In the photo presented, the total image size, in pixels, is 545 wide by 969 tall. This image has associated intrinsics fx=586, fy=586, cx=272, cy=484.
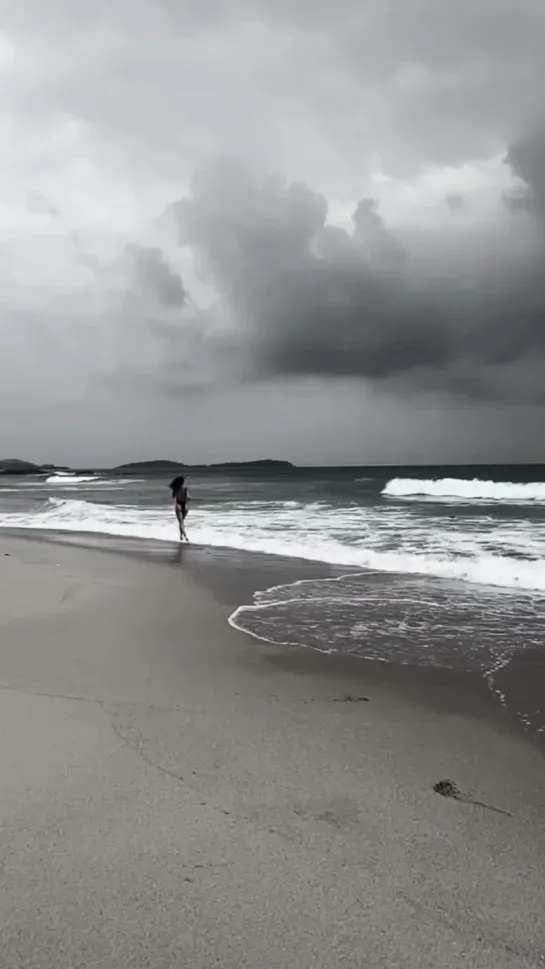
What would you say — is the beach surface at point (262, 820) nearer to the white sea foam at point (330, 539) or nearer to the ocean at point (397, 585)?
the ocean at point (397, 585)

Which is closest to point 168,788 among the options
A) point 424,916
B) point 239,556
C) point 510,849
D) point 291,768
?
point 291,768

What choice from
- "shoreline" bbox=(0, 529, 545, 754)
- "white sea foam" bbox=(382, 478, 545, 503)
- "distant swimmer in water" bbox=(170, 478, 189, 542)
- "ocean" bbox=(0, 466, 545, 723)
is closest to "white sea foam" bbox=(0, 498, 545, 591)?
"ocean" bbox=(0, 466, 545, 723)

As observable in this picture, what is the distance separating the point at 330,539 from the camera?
16.8 metres

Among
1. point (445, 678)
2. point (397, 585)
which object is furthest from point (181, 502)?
point (445, 678)

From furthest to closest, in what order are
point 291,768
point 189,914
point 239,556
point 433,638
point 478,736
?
point 239,556 < point 433,638 < point 478,736 < point 291,768 < point 189,914

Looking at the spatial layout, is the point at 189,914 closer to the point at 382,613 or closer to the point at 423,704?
the point at 423,704

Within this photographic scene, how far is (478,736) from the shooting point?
3922mm

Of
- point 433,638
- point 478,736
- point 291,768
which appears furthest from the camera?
point 433,638

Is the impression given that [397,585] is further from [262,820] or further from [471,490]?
[471,490]

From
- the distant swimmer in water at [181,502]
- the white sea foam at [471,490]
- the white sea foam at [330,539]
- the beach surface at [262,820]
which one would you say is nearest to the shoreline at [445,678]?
the beach surface at [262,820]

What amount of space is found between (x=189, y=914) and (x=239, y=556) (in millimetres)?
11756

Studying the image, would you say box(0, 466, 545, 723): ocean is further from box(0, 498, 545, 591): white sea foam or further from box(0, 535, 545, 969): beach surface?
box(0, 535, 545, 969): beach surface

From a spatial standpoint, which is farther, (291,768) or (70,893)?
(291,768)

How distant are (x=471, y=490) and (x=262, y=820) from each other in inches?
1995
